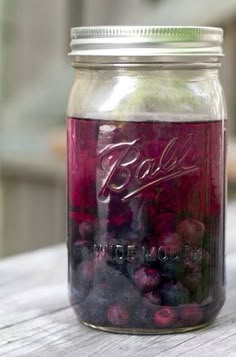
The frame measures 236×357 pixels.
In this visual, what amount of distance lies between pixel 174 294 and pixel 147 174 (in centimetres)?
12

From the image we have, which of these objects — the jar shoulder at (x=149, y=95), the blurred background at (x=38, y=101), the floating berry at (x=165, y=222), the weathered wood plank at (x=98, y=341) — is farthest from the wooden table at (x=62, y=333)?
the blurred background at (x=38, y=101)

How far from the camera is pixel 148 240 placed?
0.80 m

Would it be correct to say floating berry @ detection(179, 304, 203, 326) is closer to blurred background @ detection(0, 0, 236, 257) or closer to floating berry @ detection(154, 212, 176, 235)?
floating berry @ detection(154, 212, 176, 235)

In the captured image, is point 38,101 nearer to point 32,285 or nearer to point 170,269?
point 32,285

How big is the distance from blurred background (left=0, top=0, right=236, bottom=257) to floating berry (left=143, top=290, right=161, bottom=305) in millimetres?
1332

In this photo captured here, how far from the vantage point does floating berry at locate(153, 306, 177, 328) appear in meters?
0.81

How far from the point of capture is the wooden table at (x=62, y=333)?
78 centimetres

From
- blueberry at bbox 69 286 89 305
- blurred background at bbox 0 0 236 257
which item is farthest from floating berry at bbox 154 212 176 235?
blurred background at bbox 0 0 236 257

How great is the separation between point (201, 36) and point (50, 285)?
38cm

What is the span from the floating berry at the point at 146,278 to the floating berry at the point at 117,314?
0.03m

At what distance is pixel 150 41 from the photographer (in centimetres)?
78

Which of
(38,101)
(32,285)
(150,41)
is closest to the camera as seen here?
(150,41)

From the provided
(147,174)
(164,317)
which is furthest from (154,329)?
(147,174)

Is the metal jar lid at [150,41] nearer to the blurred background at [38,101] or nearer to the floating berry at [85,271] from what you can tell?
the floating berry at [85,271]
